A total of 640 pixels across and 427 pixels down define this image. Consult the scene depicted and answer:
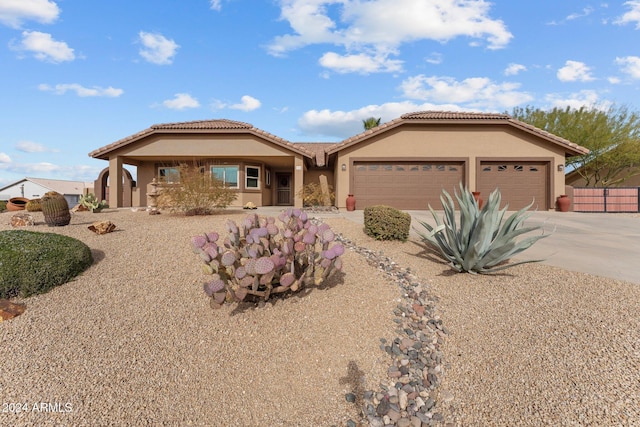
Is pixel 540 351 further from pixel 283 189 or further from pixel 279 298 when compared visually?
pixel 283 189

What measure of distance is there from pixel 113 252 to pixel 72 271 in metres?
1.18

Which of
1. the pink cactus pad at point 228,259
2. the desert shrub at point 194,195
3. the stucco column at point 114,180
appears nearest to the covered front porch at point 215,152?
the stucco column at point 114,180

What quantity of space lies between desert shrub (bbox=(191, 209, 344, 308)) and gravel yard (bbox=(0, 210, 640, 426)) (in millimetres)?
327

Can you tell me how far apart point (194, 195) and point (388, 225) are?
687cm

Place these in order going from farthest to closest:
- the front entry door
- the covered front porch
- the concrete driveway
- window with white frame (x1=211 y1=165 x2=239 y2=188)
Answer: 1. the front entry door
2. window with white frame (x1=211 y1=165 x2=239 y2=188)
3. the covered front porch
4. the concrete driveway

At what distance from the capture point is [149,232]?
7461 millimetres

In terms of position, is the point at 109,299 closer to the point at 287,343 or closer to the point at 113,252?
the point at 113,252

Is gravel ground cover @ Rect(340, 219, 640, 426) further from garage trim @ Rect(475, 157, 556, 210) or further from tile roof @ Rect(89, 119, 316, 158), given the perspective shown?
tile roof @ Rect(89, 119, 316, 158)

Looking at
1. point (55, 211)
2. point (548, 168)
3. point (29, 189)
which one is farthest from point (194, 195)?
point (29, 189)

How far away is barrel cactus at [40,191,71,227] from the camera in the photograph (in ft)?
25.5

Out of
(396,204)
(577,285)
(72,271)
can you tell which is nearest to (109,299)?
(72,271)

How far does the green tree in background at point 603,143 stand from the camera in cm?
1833

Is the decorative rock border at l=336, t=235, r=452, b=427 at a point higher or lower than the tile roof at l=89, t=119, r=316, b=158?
lower

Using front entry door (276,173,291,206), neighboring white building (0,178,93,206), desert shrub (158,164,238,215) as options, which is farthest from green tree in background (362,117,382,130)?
neighboring white building (0,178,93,206)
